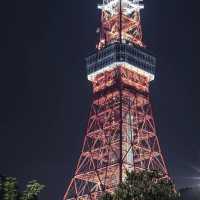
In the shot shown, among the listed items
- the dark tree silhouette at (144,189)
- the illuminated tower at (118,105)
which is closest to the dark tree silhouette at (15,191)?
the dark tree silhouette at (144,189)

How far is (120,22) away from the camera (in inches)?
3632

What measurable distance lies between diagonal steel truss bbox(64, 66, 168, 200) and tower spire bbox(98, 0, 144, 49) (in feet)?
18.0

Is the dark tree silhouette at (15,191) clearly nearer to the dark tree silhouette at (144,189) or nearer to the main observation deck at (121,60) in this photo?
the dark tree silhouette at (144,189)

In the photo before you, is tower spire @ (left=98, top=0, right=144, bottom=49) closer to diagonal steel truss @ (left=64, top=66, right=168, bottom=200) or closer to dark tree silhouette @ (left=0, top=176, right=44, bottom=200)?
diagonal steel truss @ (left=64, top=66, right=168, bottom=200)

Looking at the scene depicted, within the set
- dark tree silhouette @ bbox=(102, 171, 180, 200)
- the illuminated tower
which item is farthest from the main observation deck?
dark tree silhouette @ bbox=(102, 171, 180, 200)

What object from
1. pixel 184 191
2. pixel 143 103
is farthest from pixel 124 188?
pixel 143 103

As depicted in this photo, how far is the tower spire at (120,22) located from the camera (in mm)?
91688

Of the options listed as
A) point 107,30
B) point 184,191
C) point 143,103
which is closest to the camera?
point 184,191

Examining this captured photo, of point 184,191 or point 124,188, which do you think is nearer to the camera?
point 124,188

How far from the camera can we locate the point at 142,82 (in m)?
89.7

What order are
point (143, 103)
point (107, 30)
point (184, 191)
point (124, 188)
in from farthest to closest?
point (107, 30) → point (143, 103) → point (184, 191) → point (124, 188)

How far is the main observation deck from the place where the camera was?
8800 cm

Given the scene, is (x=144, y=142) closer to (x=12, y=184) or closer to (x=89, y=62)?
(x=89, y=62)

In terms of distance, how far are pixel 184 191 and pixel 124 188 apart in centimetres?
1694
